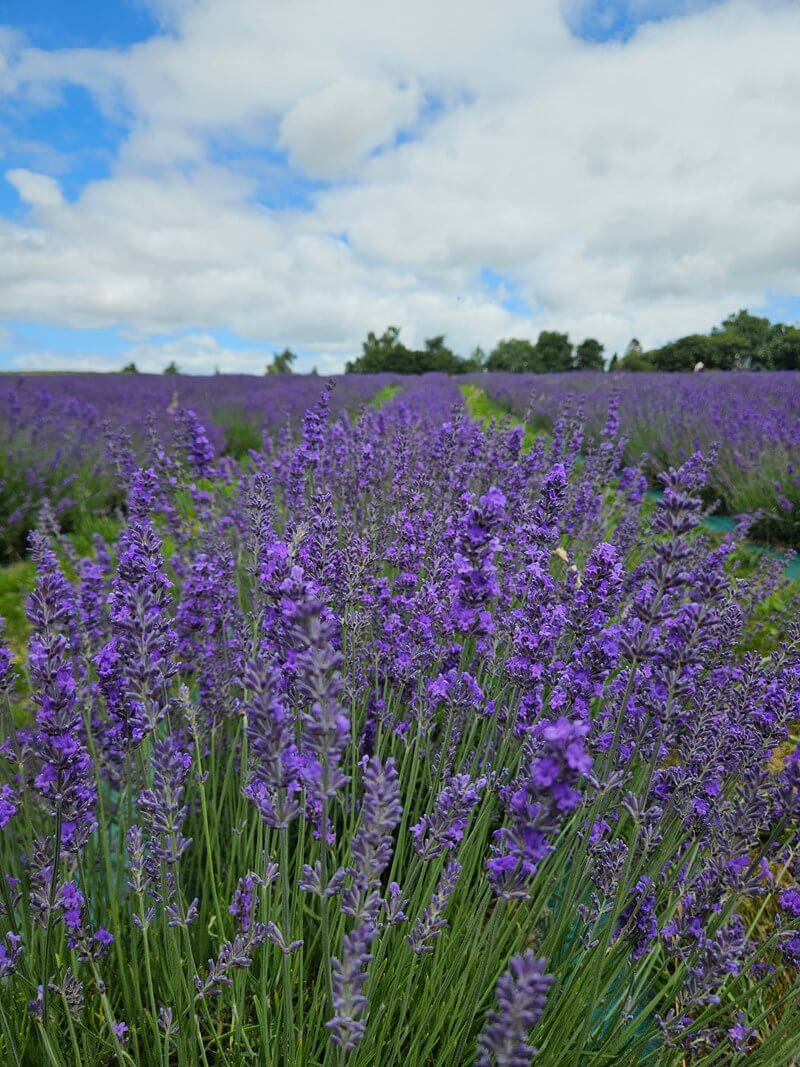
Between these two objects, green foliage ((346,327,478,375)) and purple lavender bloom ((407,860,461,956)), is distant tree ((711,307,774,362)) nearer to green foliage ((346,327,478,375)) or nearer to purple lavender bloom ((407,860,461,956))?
green foliage ((346,327,478,375))

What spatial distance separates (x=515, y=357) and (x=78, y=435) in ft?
194

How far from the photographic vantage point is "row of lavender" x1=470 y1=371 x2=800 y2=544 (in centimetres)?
612

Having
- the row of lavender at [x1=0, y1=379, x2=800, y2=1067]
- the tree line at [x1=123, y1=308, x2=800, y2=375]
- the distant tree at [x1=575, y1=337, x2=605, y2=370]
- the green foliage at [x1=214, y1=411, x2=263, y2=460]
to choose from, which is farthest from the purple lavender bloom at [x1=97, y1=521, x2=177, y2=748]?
the distant tree at [x1=575, y1=337, x2=605, y2=370]

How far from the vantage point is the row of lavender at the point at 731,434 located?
612 cm

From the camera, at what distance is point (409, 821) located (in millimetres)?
1892

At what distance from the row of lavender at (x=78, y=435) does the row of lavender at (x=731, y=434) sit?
4290 millimetres

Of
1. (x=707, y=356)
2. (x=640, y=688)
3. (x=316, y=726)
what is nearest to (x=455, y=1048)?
(x=640, y=688)

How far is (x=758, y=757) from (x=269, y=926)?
117 centimetres

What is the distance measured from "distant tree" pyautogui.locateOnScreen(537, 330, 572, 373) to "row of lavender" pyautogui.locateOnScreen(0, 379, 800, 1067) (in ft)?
193

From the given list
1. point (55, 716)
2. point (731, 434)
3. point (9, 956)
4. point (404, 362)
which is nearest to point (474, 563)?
point (55, 716)

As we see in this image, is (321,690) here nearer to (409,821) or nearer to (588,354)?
(409,821)

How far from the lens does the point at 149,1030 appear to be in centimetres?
150

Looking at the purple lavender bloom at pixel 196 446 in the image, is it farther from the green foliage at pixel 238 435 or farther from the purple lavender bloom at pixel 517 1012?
the green foliage at pixel 238 435

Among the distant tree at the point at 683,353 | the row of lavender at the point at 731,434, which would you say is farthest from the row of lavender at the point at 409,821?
the distant tree at the point at 683,353
